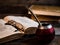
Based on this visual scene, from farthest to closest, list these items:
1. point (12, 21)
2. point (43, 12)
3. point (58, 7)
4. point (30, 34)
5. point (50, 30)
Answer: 1. point (58, 7)
2. point (43, 12)
3. point (12, 21)
4. point (30, 34)
5. point (50, 30)

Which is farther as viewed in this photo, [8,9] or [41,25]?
[8,9]

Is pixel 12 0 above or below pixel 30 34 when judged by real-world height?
above

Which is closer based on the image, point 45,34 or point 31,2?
point 45,34

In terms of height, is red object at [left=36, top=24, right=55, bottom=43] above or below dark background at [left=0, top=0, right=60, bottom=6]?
below

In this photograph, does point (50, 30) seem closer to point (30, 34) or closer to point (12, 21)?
point (30, 34)

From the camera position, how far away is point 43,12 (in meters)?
1.60

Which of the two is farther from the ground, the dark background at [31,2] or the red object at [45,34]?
the dark background at [31,2]

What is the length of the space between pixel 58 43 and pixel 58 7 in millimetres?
853

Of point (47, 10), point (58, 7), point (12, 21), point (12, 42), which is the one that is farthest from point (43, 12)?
point (12, 42)

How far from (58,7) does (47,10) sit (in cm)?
21

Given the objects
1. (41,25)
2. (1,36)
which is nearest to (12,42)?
(1,36)

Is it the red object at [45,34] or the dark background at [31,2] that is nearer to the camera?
the red object at [45,34]

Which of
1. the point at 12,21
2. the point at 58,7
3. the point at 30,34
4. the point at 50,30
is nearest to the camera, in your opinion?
the point at 50,30

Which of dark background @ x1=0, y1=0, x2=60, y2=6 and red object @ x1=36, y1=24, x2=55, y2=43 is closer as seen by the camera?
red object @ x1=36, y1=24, x2=55, y2=43
